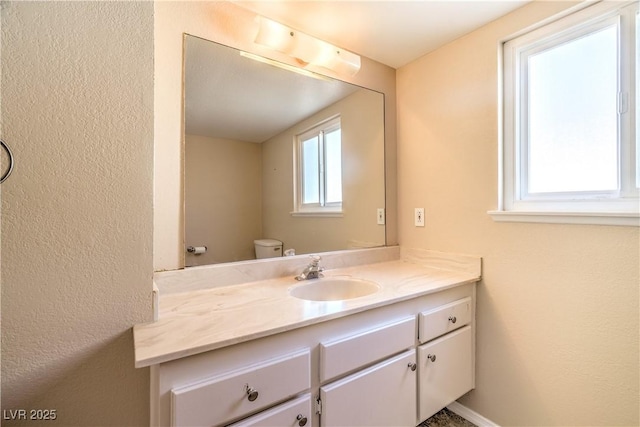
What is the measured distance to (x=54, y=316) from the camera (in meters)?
0.77

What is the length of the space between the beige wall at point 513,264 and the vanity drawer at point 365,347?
1.91 feet

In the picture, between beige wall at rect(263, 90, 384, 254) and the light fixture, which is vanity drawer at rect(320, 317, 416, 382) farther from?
the light fixture

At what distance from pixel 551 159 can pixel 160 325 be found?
1703 millimetres

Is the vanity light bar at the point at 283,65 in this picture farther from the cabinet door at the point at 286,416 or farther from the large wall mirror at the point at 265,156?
the cabinet door at the point at 286,416

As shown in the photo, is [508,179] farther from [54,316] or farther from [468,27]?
[54,316]

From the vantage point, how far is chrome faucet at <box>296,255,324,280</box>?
1.42 meters

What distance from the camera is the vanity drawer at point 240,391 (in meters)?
0.72

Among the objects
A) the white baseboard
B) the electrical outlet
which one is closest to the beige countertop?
the electrical outlet

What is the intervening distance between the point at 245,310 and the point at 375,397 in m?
0.60

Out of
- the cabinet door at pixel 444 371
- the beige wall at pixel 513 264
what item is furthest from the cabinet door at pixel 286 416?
the beige wall at pixel 513 264

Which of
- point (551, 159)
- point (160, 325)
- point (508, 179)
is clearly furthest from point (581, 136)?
point (160, 325)

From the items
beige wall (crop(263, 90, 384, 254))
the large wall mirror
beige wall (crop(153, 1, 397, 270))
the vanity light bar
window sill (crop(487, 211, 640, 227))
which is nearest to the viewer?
window sill (crop(487, 211, 640, 227))

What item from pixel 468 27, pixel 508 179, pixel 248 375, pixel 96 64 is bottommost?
pixel 248 375

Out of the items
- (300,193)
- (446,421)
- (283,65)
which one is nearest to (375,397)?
(446,421)
